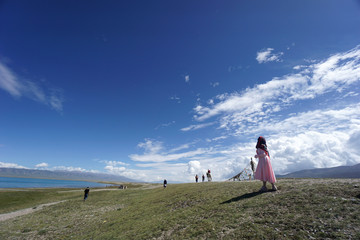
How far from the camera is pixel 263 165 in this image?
15.1 metres

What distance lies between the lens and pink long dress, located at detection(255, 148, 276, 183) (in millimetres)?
14820

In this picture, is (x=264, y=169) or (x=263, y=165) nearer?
Result: (x=264, y=169)

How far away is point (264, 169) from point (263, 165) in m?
0.37

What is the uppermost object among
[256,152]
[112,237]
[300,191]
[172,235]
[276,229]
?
[256,152]

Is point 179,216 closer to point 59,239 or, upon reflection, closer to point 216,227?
point 216,227

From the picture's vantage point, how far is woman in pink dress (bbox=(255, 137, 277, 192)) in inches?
585

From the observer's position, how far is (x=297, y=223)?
9.13m

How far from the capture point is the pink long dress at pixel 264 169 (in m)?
14.8

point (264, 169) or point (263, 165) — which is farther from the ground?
point (263, 165)

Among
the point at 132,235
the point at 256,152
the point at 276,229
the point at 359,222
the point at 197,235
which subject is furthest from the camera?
the point at 256,152

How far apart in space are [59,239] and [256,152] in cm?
2237

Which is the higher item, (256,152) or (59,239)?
(256,152)

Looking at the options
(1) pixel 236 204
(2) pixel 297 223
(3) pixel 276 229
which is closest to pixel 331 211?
(2) pixel 297 223

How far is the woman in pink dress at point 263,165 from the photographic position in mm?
14852
